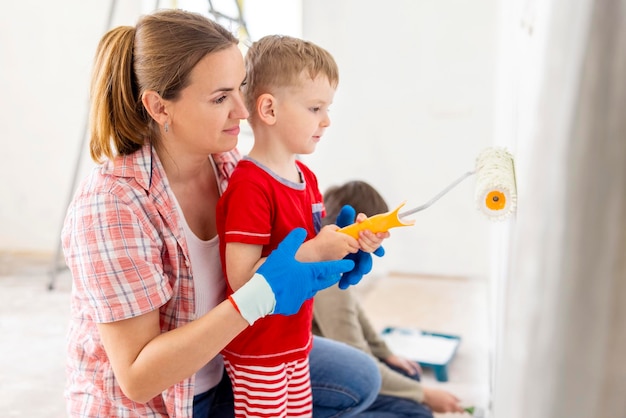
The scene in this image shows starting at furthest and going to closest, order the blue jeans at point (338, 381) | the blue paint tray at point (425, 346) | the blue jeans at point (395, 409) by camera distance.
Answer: the blue paint tray at point (425, 346) < the blue jeans at point (395, 409) < the blue jeans at point (338, 381)

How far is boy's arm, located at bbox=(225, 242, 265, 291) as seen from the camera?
105 cm

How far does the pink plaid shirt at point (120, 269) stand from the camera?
101cm

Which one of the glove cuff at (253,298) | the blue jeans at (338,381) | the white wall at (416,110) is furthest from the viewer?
the white wall at (416,110)

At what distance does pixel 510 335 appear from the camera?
423 mm

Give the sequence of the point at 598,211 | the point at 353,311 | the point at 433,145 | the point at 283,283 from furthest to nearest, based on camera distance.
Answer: the point at 433,145, the point at 353,311, the point at 283,283, the point at 598,211

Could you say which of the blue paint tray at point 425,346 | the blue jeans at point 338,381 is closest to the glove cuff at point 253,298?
the blue jeans at point 338,381

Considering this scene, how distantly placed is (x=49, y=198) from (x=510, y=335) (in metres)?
3.85

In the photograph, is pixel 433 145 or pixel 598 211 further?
pixel 433 145

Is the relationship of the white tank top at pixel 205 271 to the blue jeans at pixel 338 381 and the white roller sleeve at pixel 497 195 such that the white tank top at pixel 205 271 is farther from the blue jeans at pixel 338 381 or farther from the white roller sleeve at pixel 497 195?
the white roller sleeve at pixel 497 195

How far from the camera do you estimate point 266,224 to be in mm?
1066

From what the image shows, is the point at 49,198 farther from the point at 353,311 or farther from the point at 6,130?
the point at 353,311

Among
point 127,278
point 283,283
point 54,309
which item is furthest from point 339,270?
point 54,309

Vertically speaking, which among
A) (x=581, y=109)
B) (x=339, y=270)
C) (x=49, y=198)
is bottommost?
(x=49, y=198)

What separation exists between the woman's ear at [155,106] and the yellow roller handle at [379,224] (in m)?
0.34
